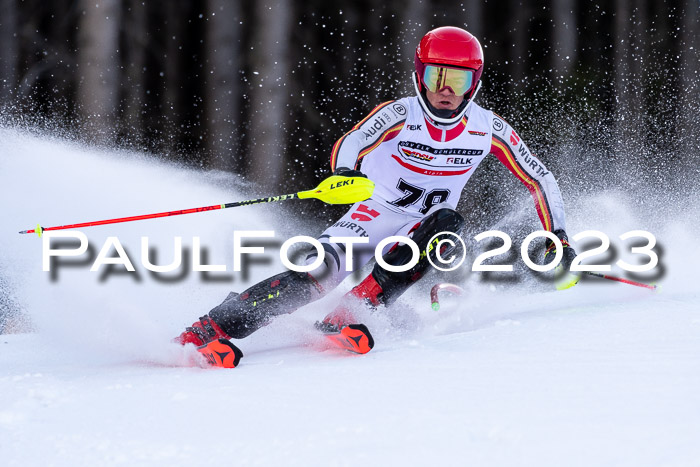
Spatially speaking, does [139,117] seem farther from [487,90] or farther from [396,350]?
[396,350]

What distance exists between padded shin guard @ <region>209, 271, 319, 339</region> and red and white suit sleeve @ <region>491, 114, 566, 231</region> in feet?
3.98

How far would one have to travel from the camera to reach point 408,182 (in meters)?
3.55

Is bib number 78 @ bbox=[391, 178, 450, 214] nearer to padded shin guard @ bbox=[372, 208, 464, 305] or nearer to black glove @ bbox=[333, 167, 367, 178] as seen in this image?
padded shin guard @ bbox=[372, 208, 464, 305]

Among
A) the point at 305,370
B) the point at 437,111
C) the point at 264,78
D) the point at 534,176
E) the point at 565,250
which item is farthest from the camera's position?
the point at 264,78

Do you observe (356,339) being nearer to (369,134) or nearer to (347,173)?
(347,173)

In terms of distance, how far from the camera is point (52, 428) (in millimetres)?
1923

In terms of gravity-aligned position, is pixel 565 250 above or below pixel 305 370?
above

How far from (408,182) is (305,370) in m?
1.35

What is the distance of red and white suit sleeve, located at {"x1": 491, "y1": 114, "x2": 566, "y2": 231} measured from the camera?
361 cm

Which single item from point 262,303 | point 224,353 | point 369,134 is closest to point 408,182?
point 369,134

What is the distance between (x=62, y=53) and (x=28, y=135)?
470 cm

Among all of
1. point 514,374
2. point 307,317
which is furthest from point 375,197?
point 514,374

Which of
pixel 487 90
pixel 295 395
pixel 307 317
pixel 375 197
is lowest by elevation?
pixel 307 317

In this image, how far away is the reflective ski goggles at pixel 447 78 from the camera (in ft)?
10.6
